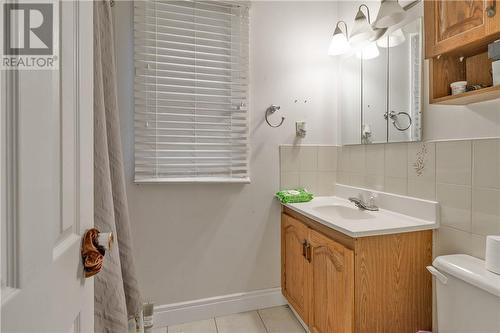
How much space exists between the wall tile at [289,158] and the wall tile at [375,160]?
1.70ft

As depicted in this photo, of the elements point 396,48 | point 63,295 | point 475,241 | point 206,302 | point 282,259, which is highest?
point 396,48

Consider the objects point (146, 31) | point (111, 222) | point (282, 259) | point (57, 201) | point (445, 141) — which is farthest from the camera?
point (282, 259)

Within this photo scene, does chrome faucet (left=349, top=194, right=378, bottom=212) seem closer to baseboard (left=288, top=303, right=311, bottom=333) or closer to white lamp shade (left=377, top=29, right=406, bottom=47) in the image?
baseboard (left=288, top=303, right=311, bottom=333)

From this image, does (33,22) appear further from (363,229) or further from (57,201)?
(363,229)

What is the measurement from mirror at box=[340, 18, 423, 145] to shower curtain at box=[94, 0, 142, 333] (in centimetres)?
158

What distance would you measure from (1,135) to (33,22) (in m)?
0.20

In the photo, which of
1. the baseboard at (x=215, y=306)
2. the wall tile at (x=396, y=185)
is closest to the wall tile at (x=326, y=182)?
the wall tile at (x=396, y=185)

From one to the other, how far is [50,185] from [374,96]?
1.92 meters

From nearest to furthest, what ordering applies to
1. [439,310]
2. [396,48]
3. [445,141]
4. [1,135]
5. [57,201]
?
[1,135]
[57,201]
[439,310]
[445,141]
[396,48]

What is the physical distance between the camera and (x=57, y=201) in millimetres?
482

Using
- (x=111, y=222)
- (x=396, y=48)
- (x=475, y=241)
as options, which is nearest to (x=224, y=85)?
(x=396, y=48)

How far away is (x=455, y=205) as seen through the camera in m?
1.32

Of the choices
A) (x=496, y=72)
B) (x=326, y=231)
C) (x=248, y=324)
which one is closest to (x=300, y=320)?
(x=248, y=324)

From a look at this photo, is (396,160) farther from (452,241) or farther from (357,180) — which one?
(452,241)
